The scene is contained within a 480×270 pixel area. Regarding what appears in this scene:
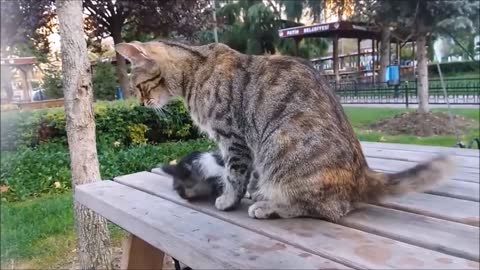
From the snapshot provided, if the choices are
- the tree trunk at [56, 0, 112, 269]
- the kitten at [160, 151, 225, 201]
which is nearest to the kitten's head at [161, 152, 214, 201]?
the kitten at [160, 151, 225, 201]

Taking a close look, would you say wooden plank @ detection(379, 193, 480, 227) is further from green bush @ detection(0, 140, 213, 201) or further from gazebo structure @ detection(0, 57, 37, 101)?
green bush @ detection(0, 140, 213, 201)

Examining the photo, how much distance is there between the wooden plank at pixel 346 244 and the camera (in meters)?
0.56

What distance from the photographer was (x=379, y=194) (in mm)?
890

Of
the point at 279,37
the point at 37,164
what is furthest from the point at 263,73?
the point at 279,37

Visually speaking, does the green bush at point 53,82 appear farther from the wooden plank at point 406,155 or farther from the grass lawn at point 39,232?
the wooden plank at point 406,155

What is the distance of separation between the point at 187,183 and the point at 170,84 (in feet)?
0.81

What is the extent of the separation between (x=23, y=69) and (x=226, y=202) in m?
0.99

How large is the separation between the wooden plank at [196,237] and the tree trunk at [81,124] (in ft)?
1.74

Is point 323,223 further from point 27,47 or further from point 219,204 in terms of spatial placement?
point 27,47

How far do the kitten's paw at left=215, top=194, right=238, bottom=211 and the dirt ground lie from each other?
6.96 feet

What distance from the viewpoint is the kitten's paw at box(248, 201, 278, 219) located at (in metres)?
0.83

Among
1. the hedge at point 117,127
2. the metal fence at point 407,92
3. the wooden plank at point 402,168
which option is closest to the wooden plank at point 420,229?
the wooden plank at point 402,168

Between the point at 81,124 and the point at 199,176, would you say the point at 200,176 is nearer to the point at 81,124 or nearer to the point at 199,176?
the point at 199,176

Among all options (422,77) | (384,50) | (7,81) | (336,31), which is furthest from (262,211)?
(422,77)
